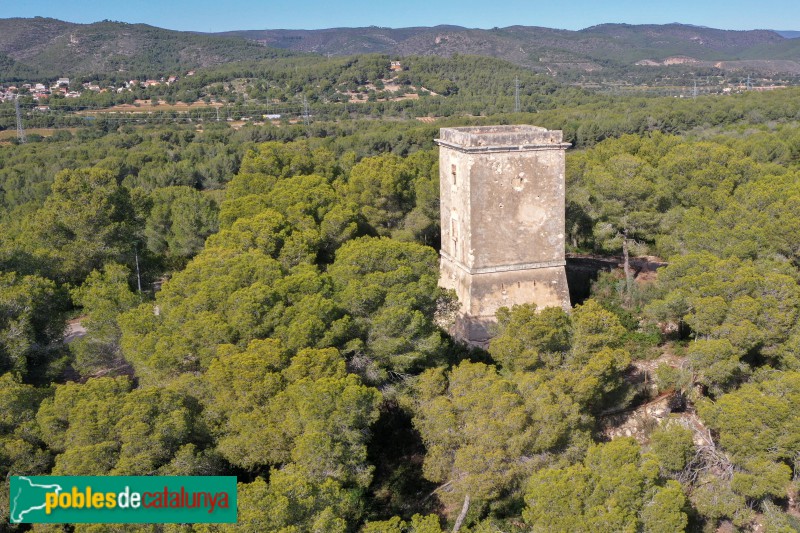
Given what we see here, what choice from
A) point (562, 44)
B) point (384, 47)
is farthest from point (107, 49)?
point (562, 44)

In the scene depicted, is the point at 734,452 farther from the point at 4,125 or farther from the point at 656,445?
the point at 4,125

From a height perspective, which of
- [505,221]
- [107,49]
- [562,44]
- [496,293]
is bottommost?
[496,293]

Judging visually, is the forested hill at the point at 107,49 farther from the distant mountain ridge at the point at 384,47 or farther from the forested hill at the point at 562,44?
the forested hill at the point at 562,44

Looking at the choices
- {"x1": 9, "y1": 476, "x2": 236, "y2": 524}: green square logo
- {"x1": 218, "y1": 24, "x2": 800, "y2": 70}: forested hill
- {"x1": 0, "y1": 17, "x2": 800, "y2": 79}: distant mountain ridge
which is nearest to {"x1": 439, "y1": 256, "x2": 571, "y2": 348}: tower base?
{"x1": 9, "y1": 476, "x2": 236, "y2": 524}: green square logo

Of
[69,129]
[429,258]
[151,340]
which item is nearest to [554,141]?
[429,258]

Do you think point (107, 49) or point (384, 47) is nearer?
point (107, 49)

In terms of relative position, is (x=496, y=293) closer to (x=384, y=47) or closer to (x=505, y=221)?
(x=505, y=221)

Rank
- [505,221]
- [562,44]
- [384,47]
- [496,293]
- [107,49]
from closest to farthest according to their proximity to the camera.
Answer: [505,221] → [496,293] → [107,49] → [562,44] → [384,47]

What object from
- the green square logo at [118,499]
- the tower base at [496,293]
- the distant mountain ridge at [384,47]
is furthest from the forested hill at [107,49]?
the green square logo at [118,499]
